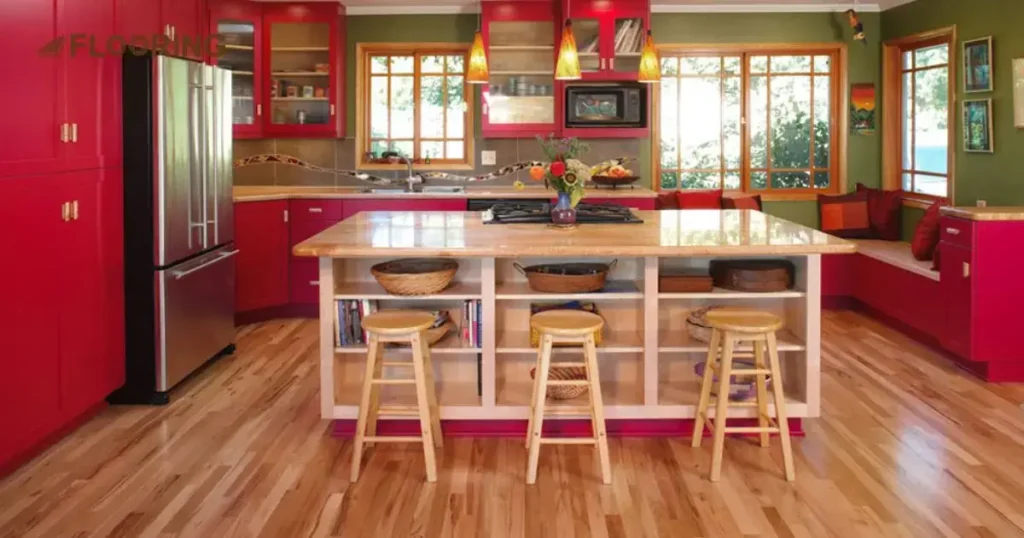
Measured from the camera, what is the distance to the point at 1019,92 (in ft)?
18.9

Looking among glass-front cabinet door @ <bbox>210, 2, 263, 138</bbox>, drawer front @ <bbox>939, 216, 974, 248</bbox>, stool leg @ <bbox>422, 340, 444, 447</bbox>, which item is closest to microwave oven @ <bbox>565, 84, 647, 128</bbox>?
glass-front cabinet door @ <bbox>210, 2, 263, 138</bbox>

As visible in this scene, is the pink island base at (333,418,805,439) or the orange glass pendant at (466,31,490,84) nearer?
the pink island base at (333,418,805,439)

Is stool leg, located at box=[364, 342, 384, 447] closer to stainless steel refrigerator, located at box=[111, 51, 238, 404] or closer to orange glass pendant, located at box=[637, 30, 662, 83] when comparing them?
stainless steel refrigerator, located at box=[111, 51, 238, 404]

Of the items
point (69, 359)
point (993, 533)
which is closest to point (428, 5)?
point (69, 359)

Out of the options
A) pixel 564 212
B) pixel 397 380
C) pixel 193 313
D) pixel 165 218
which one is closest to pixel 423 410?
pixel 397 380

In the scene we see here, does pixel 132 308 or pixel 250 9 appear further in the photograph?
pixel 250 9

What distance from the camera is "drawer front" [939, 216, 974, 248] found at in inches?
205

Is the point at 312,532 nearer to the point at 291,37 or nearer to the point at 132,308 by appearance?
the point at 132,308

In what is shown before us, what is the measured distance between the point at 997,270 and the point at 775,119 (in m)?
3.10

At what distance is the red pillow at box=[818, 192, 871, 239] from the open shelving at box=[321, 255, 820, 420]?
3.50m

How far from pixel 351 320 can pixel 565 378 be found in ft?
3.17

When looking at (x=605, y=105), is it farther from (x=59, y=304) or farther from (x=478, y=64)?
(x=59, y=304)

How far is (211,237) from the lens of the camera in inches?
215

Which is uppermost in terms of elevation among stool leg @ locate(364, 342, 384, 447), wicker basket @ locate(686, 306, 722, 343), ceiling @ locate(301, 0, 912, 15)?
ceiling @ locate(301, 0, 912, 15)
